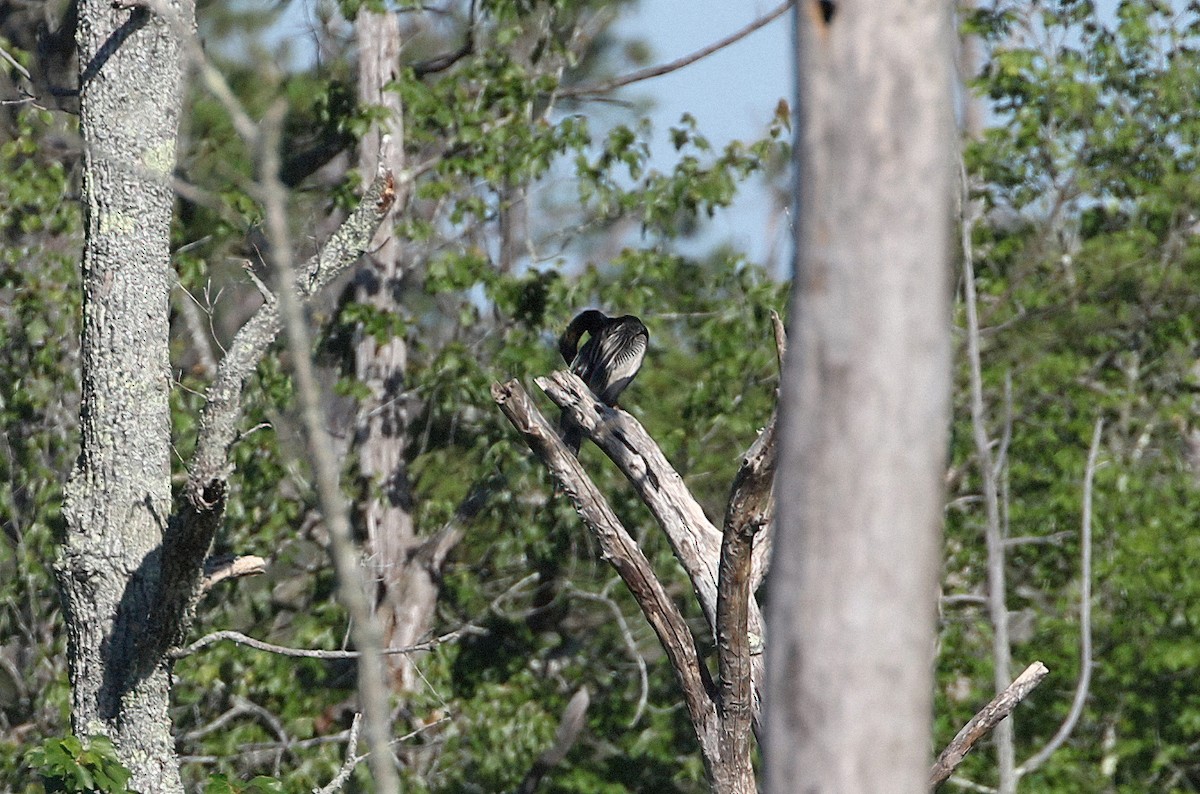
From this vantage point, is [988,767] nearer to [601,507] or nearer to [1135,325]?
[1135,325]

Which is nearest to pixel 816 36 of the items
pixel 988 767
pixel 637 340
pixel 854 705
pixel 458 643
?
pixel 854 705

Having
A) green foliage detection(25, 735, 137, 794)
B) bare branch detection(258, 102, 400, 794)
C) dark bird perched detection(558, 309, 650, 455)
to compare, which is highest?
dark bird perched detection(558, 309, 650, 455)

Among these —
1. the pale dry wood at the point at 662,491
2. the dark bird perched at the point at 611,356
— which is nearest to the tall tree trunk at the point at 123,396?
the pale dry wood at the point at 662,491

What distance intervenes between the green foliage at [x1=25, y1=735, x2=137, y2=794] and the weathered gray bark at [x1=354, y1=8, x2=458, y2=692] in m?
5.31

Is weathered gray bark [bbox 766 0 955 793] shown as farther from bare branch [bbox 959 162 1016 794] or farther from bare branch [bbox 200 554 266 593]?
bare branch [bbox 959 162 1016 794]

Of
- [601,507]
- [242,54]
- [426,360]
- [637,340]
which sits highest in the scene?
[242,54]

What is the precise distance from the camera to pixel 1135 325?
11.1 m

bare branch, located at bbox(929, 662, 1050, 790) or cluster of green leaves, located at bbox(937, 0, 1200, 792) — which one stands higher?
cluster of green leaves, located at bbox(937, 0, 1200, 792)

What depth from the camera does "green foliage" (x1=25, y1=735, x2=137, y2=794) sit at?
3.69 metres

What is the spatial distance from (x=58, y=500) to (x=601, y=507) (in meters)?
4.47

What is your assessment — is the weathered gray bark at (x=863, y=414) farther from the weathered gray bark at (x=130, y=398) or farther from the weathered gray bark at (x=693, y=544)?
the weathered gray bark at (x=130, y=398)

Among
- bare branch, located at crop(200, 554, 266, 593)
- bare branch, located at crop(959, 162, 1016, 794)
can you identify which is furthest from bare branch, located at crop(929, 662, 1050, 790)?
bare branch, located at crop(959, 162, 1016, 794)

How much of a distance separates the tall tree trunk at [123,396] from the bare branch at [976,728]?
7.83ft

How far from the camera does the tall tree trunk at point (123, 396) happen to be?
14.2 ft
